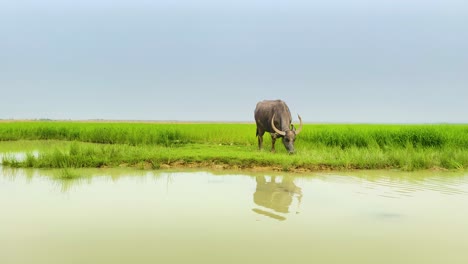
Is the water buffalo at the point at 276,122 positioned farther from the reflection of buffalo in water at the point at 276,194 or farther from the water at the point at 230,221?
the water at the point at 230,221

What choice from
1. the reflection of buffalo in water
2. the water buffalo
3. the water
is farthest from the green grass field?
the water

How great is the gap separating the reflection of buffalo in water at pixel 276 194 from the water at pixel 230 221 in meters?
0.01

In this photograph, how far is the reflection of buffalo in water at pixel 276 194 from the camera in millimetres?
4461

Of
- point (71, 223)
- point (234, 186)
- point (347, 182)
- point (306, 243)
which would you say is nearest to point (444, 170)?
point (347, 182)

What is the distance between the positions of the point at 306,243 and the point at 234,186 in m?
2.88

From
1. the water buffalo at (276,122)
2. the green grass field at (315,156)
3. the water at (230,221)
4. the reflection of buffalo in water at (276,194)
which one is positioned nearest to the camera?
the water at (230,221)

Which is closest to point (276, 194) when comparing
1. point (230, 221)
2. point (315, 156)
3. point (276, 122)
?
point (230, 221)

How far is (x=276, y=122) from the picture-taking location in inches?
459

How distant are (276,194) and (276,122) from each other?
253 inches

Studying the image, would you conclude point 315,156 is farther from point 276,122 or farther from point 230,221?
point 230,221

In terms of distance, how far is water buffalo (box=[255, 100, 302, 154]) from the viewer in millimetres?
10602

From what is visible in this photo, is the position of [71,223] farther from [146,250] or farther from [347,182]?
[347,182]

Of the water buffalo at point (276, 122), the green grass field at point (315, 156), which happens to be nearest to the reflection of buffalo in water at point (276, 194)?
the green grass field at point (315, 156)

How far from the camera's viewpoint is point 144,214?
160 inches
